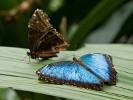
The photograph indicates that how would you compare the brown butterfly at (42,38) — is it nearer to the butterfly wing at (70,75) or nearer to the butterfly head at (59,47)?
the butterfly head at (59,47)

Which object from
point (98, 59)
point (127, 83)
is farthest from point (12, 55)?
point (127, 83)

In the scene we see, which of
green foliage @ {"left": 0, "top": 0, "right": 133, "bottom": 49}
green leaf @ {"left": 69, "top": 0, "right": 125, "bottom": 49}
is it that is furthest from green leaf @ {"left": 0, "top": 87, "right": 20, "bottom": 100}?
green foliage @ {"left": 0, "top": 0, "right": 133, "bottom": 49}

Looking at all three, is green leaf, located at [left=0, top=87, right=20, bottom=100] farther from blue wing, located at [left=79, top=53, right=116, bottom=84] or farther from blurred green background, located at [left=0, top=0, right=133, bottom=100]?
blurred green background, located at [left=0, top=0, right=133, bottom=100]

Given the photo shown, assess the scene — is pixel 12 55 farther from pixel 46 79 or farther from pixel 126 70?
pixel 126 70

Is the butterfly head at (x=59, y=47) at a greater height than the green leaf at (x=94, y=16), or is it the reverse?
the green leaf at (x=94, y=16)

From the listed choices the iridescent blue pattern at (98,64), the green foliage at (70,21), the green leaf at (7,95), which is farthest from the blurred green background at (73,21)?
the iridescent blue pattern at (98,64)
